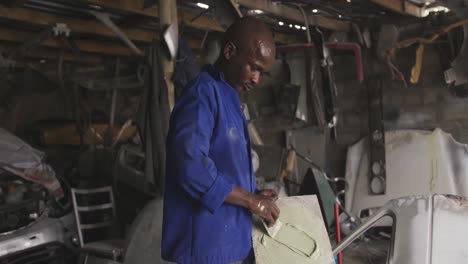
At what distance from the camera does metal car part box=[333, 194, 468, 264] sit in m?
2.12

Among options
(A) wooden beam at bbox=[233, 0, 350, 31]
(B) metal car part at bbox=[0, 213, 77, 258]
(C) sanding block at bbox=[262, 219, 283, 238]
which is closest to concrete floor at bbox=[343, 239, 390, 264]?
(A) wooden beam at bbox=[233, 0, 350, 31]

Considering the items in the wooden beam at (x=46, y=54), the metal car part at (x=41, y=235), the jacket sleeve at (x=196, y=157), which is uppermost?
the wooden beam at (x=46, y=54)

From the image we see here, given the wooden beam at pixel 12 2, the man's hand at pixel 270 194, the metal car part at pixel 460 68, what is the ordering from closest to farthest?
the man's hand at pixel 270 194
the wooden beam at pixel 12 2
the metal car part at pixel 460 68

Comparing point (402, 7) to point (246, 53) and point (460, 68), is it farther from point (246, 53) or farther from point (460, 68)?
point (246, 53)

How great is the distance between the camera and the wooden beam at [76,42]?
4375 millimetres

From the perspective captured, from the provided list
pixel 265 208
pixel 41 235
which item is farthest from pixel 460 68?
pixel 41 235

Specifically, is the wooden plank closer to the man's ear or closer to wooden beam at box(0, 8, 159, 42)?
wooden beam at box(0, 8, 159, 42)

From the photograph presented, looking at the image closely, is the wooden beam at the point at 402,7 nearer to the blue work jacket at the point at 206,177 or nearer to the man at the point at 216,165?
the man at the point at 216,165

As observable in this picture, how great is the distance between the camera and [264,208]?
1.35m

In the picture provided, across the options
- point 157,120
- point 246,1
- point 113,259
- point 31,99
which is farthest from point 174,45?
point 31,99

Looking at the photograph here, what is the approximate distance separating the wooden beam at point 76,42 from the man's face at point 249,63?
368cm

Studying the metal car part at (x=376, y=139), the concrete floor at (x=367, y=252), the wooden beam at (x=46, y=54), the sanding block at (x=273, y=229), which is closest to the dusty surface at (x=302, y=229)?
the sanding block at (x=273, y=229)

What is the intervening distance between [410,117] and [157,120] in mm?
3110

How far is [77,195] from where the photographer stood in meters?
4.36
